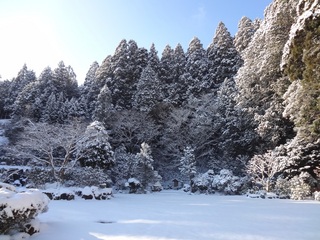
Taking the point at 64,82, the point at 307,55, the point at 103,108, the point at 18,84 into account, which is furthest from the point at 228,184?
the point at 18,84

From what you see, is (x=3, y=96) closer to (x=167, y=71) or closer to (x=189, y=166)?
(x=167, y=71)

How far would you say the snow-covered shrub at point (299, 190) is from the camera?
40.8 ft

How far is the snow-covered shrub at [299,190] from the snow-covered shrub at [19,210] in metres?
11.1

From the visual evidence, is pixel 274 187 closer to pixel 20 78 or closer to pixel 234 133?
pixel 234 133

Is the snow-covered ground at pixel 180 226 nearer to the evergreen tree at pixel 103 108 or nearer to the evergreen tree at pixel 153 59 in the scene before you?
the evergreen tree at pixel 103 108

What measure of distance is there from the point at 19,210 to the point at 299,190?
11633 mm

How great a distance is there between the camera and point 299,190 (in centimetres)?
1253

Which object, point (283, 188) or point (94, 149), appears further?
point (94, 149)

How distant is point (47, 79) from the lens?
3381 cm

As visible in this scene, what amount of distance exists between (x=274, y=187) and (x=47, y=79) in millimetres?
28281

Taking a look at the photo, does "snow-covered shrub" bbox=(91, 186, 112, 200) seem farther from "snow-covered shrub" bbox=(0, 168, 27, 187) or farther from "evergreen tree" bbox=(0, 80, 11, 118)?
"evergreen tree" bbox=(0, 80, 11, 118)

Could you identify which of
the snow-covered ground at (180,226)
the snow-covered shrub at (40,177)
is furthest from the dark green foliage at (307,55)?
the snow-covered shrub at (40,177)

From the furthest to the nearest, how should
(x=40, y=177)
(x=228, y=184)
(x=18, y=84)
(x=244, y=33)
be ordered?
(x=18, y=84), (x=244, y=33), (x=228, y=184), (x=40, y=177)

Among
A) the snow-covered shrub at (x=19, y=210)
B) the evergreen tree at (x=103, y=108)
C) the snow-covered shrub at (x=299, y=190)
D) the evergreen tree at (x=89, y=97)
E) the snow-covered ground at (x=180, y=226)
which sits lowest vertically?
the snow-covered ground at (x=180, y=226)
